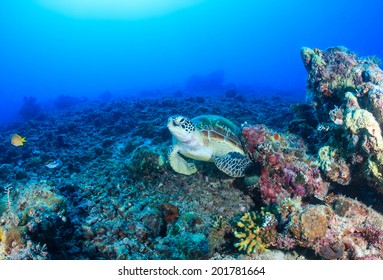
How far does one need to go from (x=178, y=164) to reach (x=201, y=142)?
2.47ft

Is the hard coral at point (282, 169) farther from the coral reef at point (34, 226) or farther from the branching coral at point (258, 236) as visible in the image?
the coral reef at point (34, 226)

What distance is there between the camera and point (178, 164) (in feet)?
17.5

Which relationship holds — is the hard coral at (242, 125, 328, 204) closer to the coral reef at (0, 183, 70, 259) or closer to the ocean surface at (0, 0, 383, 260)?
the ocean surface at (0, 0, 383, 260)

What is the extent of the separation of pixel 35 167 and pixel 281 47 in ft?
524

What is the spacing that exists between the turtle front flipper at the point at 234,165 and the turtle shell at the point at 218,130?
0.79 meters

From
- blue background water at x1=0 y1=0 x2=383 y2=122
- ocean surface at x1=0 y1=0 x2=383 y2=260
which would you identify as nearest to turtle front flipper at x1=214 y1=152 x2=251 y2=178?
ocean surface at x1=0 y1=0 x2=383 y2=260

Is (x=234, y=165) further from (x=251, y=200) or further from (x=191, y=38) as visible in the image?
(x=191, y=38)

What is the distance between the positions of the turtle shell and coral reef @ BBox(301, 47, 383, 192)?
6.07 feet

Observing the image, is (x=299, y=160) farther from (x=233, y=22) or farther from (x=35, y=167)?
(x=233, y=22)

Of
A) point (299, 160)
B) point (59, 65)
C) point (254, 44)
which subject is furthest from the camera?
point (254, 44)

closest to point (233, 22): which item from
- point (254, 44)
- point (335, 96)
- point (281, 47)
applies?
point (254, 44)

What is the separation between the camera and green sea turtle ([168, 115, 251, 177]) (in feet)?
16.2

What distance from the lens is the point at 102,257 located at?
3250mm

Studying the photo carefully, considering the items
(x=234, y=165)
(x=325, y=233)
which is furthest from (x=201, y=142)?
(x=325, y=233)
